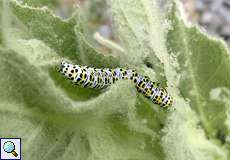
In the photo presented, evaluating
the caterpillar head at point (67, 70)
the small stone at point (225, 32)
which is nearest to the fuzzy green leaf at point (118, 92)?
the caterpillar head at point (67, 70)

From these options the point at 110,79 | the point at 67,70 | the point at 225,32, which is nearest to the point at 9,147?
the point at 67,70

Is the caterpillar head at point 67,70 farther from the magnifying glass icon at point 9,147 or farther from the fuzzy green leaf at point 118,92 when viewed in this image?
the magnifying glass icon at point 9,147

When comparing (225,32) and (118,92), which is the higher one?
(225,32)

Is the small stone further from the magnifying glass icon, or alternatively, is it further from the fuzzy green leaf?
the magnifying glass icon

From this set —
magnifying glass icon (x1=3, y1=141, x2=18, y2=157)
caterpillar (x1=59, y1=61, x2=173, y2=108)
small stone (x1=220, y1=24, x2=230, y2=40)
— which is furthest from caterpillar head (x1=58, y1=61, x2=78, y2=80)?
small stone (x1=220, y1=24, x2=230, y2=40)

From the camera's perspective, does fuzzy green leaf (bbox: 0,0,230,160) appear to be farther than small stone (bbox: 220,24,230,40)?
No

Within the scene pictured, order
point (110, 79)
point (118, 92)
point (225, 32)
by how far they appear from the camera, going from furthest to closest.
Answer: point (225, 32) < point (110, 79) < point (118, 92)

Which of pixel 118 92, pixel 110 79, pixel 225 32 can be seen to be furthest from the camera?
pixel 225 32

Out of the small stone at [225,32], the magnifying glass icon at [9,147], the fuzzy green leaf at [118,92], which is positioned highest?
the small stone at [225,32]

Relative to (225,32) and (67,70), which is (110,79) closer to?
(67,70)
